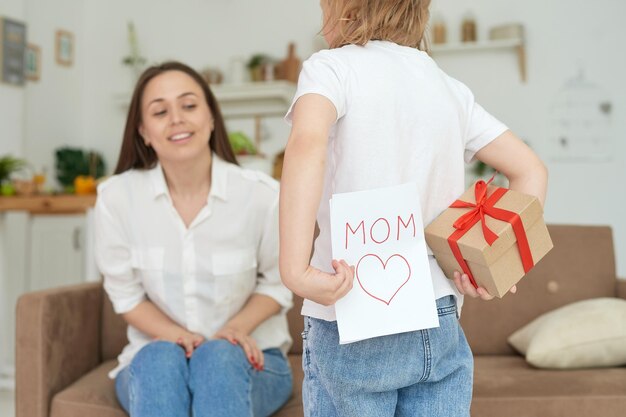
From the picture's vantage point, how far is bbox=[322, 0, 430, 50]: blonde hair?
1016mm

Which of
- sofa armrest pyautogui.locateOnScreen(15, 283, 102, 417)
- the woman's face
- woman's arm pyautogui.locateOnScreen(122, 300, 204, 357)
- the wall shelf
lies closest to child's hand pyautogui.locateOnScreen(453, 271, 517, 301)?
woman's arm pyautogui.locateOnScreen(122, 300, 204, 357)

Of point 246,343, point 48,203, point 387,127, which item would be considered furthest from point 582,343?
point 48,203

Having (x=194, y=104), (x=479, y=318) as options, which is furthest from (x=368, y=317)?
(x=479, y=318)

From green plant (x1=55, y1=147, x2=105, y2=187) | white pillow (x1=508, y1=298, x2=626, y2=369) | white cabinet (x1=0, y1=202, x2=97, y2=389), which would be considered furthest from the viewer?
green plant (x1=55, y1=147, x2=105, y2=187)

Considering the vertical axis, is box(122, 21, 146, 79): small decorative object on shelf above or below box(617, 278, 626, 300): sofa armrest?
above

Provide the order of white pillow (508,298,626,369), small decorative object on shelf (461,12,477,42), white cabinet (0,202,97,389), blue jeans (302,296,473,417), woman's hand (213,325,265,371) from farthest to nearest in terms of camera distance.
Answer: small decorative object on shelf (461,12,477,42)
white cabinet (0,202,97,389)
white pillow (508,298,626,369)
woman's hand (213,325,265,371)
blue jeans (302,296,473,417)

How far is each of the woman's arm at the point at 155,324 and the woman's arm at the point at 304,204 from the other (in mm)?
878

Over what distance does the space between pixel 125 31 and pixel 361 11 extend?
552 cm

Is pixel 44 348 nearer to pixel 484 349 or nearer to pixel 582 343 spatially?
pixel 484 349

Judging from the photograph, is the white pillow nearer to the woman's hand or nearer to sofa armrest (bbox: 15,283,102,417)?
the woman's hand

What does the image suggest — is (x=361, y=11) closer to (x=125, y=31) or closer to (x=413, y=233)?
(x=413, y=233)

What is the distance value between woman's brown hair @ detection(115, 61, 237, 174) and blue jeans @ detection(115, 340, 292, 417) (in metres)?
0.56

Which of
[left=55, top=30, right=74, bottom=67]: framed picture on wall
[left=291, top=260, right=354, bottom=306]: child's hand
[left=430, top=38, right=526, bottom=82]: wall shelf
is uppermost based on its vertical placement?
[left=55, top=30, right=74, bottom=67]: framed picture on wall

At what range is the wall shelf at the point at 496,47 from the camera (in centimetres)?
509
